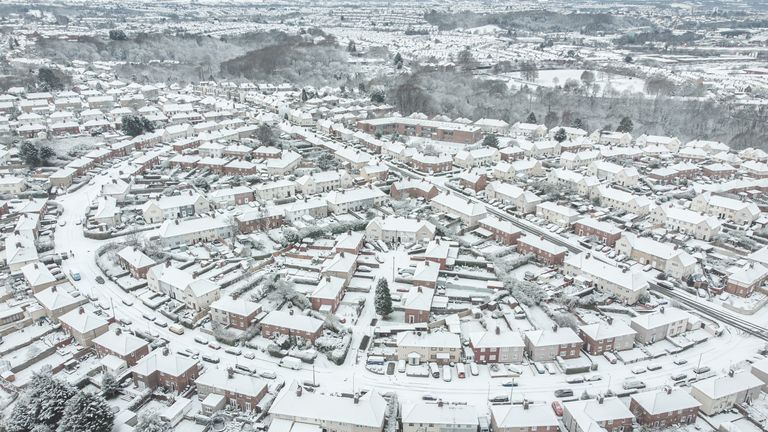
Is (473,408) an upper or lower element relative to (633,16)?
lower

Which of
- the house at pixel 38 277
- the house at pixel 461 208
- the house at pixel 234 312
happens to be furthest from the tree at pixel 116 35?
the house at pixel 234 312

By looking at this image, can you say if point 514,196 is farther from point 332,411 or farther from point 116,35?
point 116,35

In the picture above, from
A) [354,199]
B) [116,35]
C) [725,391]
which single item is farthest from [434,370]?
[116,35]

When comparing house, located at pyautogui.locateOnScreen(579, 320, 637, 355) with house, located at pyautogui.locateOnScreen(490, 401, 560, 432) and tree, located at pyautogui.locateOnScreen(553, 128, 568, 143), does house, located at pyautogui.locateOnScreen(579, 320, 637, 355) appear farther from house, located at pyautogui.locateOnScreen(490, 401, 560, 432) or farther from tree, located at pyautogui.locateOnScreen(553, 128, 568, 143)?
tree, located at pyautogui.locateOnScreen(553, 128, 568, 143)

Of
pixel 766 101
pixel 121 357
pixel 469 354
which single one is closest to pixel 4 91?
pixel 121 357

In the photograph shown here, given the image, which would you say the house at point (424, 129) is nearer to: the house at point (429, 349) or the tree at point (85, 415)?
the house at point (429, 349)

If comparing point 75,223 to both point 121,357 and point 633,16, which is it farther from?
point 633,16

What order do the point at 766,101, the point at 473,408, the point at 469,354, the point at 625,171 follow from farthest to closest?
the point at 766,101 → the point at 625,171 → the point at 469,354 → the point at 473,408
